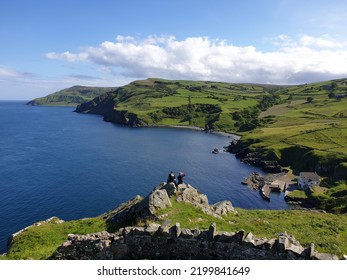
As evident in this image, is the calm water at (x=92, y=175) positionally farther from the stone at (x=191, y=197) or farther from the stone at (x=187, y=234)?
the stone at (x=187, y=234)

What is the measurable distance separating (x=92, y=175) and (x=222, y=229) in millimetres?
93541

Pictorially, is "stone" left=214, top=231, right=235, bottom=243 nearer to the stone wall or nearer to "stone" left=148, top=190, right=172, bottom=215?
the stone wall

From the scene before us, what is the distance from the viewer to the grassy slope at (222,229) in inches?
1115

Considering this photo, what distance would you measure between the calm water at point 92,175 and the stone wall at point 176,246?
146ft

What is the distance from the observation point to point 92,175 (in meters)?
115

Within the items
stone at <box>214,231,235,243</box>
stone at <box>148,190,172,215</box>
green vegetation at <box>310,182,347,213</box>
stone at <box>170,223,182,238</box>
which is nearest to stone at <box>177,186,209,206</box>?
stone at <box>148,190,172,215</box>

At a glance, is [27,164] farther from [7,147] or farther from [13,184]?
[7,147]

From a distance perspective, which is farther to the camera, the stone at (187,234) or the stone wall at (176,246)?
the stone at (187,234)

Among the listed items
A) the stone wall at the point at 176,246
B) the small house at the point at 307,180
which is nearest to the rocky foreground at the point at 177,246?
the stone wall at the point at 176,246

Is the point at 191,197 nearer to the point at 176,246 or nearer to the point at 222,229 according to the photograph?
the point at 222,229

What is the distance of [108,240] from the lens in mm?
22594

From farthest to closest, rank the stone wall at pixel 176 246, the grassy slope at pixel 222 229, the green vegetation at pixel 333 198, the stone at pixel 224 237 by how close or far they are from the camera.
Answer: the green vegetation at pixel 333 198 < the grassy slope at pixel 222 229 < the stone at pixel 224 237 < the stone wall at pixel 176 246

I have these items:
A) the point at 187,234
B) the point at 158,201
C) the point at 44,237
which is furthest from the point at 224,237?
the point at 44,237
